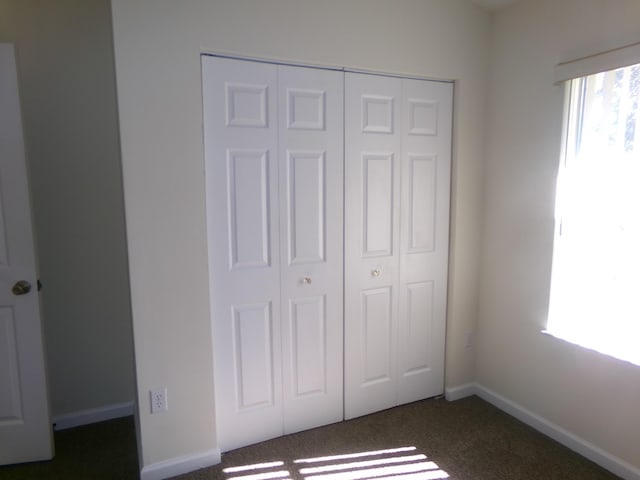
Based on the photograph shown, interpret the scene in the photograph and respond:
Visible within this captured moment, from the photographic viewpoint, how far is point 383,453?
6.92 feet

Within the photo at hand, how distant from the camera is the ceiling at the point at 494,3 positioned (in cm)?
231

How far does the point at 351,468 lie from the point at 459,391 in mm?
1016

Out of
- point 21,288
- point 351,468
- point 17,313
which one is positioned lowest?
point 351,468

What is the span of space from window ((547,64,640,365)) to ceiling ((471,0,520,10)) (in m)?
0.65

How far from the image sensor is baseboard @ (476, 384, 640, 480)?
75.0 inches

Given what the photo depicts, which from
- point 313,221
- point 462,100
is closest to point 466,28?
point 462,100

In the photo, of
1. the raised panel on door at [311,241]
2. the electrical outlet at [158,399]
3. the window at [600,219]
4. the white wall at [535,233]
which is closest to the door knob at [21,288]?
the electrical outlet at [158,399]

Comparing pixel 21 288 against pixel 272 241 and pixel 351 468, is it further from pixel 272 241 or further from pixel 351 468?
pixel 351 468

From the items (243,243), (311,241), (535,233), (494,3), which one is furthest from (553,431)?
(494,3)

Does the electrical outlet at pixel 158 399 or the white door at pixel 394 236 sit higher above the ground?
the white door at pixel 394 236

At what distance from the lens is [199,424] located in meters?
1.98

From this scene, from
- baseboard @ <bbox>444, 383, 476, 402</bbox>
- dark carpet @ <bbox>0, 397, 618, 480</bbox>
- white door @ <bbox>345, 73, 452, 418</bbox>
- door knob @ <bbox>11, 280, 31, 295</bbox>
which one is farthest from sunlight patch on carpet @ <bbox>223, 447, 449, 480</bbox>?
door knob @ <bbox>11, 280, 31, 295</bbox>

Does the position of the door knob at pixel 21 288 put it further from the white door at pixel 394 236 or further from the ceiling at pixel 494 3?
the ceiling at pixel 494 3

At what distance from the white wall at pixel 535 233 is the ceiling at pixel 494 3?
46mm
